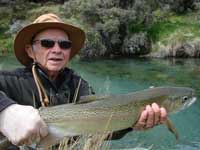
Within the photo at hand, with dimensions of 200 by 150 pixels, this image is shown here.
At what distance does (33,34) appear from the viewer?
4.13m

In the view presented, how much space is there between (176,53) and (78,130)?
31.4 m

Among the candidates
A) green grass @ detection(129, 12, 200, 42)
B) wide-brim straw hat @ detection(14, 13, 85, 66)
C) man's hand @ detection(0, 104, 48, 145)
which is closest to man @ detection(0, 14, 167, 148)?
wide-brim straw hat @ detection(14, 13, 85, 66)

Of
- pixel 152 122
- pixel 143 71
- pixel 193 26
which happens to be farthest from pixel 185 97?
pixel 193 26

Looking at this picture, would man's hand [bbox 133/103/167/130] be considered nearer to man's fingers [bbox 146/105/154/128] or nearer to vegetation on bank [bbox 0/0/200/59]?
man's fingers [bbox 146/105/154/128]

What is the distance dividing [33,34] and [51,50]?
0.27 meters

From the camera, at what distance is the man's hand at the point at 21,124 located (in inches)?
81.4

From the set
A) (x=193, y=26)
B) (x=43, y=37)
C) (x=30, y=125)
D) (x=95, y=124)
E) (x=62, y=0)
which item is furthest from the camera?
(x=62, y=0)

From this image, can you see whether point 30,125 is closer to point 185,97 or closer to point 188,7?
point 185,97

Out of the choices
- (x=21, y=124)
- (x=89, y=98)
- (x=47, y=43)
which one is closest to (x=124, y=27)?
(x=47, y=43)

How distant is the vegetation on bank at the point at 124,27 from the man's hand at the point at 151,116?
30114mm

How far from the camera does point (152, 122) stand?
3123 mm

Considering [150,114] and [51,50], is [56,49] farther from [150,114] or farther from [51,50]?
[150,114]

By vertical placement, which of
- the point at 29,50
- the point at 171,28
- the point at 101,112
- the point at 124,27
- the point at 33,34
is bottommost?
the point at 171,28

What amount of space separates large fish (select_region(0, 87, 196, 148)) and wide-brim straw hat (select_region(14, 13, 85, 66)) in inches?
47.6
